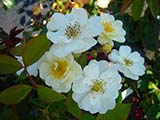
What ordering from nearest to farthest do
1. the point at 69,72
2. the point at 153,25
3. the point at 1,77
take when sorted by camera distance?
the point at 69,72 → the point at 1,77 → the point at 153,25

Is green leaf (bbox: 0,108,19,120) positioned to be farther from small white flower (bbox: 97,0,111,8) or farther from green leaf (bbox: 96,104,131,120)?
small white flower (bbox: 97,0,111,8)

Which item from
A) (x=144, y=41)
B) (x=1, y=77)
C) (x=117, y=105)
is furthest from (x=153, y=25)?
(x=117, y=105)

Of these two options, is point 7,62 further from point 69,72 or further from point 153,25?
point 153,25

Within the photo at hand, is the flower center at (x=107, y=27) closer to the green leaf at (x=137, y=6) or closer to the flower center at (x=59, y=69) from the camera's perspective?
the flower center at (x=59, y=69)

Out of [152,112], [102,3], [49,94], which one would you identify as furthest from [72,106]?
[102,3]

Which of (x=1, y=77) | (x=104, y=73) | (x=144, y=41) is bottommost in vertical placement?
(x=144, y=41)

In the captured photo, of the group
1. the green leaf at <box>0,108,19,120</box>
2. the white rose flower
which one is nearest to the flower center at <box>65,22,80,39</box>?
the white rose flower

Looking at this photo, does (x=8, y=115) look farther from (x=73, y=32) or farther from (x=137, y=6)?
(x=137, y=6)

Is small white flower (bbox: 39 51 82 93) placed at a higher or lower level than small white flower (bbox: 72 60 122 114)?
higher

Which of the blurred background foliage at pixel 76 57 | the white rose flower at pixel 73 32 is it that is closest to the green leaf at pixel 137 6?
the blurred background foliage at pixel 76 57
